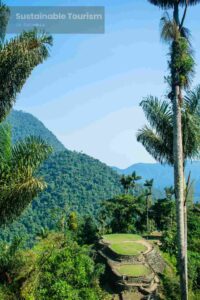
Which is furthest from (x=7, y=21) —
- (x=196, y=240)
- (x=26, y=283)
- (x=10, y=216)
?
(x=196, y=240)

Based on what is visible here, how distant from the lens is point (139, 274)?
19734 mm

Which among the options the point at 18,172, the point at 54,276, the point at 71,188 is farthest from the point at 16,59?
the point at 71,188

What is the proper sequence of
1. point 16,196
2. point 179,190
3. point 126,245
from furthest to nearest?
point 126,245
point 179,190
point 16,196

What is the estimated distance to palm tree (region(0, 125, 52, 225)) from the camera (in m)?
7.19

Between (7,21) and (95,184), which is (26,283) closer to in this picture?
(7,21)

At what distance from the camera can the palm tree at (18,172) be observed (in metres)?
7.19

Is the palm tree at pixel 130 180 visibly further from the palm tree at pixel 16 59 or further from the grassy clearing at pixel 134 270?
the palm tree at pixel 16 59

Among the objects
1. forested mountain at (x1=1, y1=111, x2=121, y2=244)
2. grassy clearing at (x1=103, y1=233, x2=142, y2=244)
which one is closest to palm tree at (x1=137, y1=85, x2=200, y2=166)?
grassy clearing at (x1=103, y1=233, x2=142, y2=244)

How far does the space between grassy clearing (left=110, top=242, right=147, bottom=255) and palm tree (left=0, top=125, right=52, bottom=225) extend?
1512 cm

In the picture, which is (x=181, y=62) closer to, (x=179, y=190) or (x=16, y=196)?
(x=179, y=190)

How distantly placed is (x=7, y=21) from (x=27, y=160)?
2971mm

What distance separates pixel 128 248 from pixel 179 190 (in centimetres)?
1332

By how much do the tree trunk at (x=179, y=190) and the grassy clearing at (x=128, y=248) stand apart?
11715 mm

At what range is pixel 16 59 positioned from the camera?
287 inches
